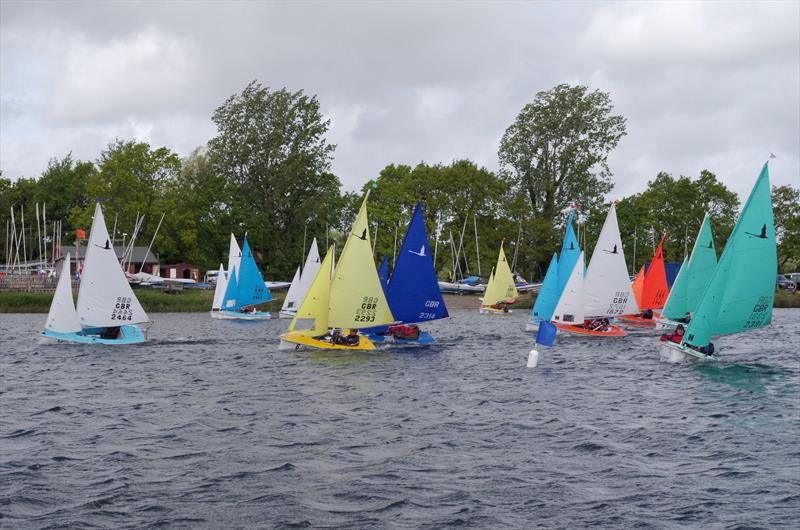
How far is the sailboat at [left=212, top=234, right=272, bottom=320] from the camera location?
64.7m

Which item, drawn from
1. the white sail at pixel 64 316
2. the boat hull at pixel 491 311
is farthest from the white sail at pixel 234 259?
the white sail at pixel 64 316

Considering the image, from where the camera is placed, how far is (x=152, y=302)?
74.4 metres

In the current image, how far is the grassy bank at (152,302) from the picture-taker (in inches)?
2847

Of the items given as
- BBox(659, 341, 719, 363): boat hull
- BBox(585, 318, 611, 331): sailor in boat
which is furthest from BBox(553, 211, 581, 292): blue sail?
BBox(659, 341, 719, 363): boat hull

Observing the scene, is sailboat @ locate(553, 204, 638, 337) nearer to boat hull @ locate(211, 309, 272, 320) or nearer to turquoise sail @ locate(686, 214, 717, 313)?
turquoise sail @ locate(686, 214, 717, 313)

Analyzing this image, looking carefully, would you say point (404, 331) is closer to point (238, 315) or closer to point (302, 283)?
A: point (302, 283)

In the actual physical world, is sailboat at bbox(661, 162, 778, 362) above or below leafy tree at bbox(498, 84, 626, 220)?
below

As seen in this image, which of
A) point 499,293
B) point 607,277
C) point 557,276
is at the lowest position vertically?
point 499,293

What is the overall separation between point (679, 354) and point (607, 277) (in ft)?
33.0

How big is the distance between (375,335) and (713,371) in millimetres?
15683

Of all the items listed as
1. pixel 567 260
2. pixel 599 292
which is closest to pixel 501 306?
pixel 567 260

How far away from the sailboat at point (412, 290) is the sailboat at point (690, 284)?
46.7 ft

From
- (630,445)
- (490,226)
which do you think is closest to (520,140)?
(490,226)

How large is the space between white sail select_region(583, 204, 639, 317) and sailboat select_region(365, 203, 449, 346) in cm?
1002
